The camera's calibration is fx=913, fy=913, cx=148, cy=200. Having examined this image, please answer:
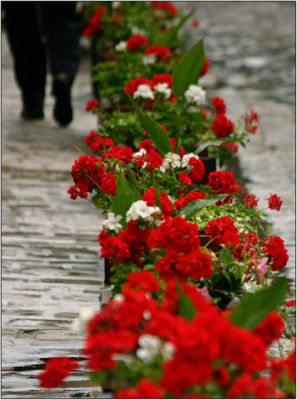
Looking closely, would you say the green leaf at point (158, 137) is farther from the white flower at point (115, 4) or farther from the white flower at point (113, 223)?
the white flower at point (115, 4)

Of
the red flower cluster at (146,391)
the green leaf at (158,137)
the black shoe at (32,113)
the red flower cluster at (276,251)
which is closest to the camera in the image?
the red flower cluster at (146,391)

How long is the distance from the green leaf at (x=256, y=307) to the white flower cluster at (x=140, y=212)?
67cm

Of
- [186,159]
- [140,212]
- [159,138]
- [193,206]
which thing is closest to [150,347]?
[140,212]

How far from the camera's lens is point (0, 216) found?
17.7 ft

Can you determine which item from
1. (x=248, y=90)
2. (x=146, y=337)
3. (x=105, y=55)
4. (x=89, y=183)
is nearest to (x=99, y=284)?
(x=89, y=183)

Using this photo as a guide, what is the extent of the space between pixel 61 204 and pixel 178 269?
10.9 ft

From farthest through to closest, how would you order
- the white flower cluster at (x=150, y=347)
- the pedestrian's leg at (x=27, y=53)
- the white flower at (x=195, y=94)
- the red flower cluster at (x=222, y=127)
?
the pedestrian's leg at (x=27, y=53) < the white flower at (x=195, y=94) < the red flower cluster at (x=222, y=127) < the white flower cluster at (x=150, y=347)

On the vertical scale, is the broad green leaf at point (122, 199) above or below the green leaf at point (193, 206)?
above

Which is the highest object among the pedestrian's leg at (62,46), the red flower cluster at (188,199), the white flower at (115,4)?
the red flower cluster at (188,199)

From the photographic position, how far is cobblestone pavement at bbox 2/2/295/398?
384 centimetres

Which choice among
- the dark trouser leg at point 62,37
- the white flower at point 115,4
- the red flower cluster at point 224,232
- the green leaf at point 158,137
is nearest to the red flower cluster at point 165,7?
the white flower at point 115,4

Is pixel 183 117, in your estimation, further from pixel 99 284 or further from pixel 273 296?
pixel 273 296

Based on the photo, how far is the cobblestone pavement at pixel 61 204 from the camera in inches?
151

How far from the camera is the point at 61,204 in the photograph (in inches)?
231
